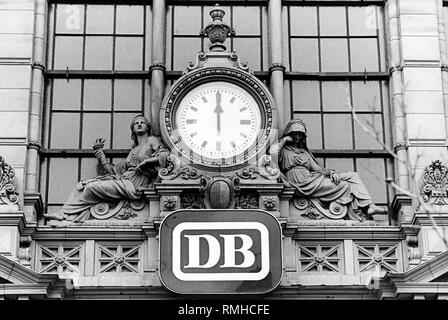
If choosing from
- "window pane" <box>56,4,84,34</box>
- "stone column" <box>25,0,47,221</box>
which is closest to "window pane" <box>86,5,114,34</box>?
"window pane" <box>56,4,84,34</box>

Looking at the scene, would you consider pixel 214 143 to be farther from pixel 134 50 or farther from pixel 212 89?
pixel 134 50

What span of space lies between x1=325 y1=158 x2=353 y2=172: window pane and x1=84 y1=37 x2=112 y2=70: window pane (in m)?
4.83

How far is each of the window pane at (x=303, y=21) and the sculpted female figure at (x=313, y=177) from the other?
8.19ft

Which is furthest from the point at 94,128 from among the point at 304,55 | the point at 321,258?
the point at 321,258

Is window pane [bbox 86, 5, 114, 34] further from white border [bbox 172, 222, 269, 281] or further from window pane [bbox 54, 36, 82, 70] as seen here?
white border [bbox 172, 222, 269, 281]

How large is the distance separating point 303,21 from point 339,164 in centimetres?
332

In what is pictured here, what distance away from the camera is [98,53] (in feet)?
91.0

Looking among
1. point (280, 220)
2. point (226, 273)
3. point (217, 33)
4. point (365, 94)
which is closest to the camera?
point (226, 273)

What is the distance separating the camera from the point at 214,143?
85.9 feet

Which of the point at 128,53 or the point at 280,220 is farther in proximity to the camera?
the point at 128,53

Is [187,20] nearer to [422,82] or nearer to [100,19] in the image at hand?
[100,19]

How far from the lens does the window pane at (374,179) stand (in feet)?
87.1

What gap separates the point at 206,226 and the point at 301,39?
5.13 metres

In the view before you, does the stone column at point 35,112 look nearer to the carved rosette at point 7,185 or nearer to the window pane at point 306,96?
the carved rosette at point 7,185
